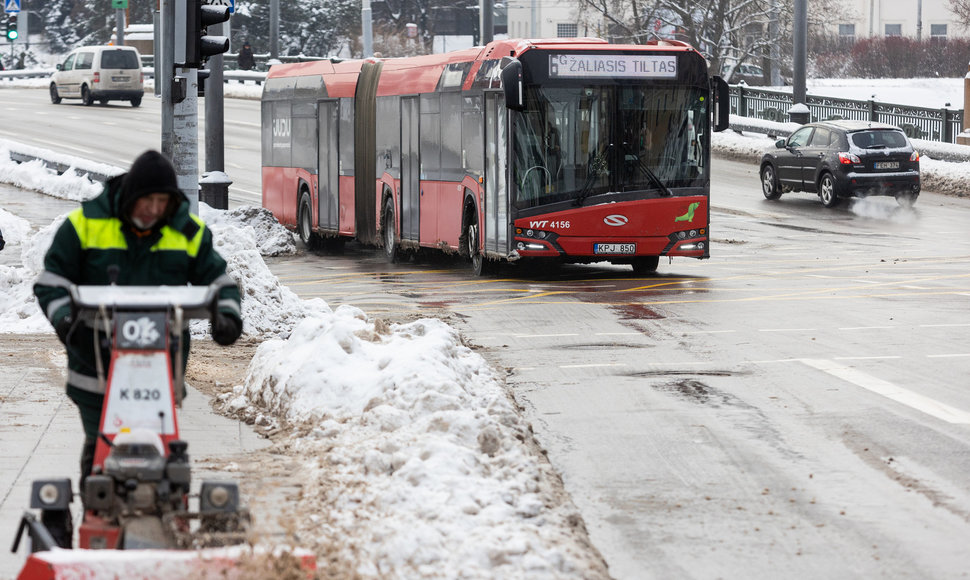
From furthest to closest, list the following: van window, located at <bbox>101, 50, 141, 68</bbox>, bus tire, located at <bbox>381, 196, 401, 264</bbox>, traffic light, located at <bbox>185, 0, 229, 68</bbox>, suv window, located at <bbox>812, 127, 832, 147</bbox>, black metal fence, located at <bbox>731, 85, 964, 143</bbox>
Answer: van window, located at <bbox>101, 50, 141, 68</bbox> < black metal fence, located at <bbox>731, 85, 964, 143</bbox> < suv window, located at <bbox>812, 127, 832, 147</bbox> < bus tire, located at <bbox>381, 196, 401, 264</bbox> < traffic light, located at <bbox>185, 0, 229, 68</bbox>

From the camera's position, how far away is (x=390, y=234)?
23.4 meters

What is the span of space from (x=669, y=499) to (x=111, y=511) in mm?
3326

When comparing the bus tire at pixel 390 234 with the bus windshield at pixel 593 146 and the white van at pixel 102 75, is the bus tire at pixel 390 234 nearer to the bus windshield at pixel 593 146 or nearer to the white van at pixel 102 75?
the bus windshield at pixel 593 146

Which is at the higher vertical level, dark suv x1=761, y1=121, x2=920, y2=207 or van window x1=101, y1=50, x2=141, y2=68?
van window x1=101, y1=50, x2=141, y2=68

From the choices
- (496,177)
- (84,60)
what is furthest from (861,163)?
(84,60)

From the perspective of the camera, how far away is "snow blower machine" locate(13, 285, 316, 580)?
17.5 feet

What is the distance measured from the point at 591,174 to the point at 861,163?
13.4m

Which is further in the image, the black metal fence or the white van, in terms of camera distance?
the white van

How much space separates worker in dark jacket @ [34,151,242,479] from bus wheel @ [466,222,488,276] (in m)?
14.5

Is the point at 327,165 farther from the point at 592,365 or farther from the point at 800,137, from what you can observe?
the point at 592,365

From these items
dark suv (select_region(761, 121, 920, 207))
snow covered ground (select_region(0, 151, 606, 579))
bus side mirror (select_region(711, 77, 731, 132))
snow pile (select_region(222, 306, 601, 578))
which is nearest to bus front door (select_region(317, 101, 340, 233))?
bus side mirror (select_region(711, 77, 731, 132))

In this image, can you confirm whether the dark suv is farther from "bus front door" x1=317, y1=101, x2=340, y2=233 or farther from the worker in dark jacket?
the worker in dark jacket

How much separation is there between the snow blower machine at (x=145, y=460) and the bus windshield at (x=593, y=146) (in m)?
13.9

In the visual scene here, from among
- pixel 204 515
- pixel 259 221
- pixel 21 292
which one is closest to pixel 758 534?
pixel 204 515
